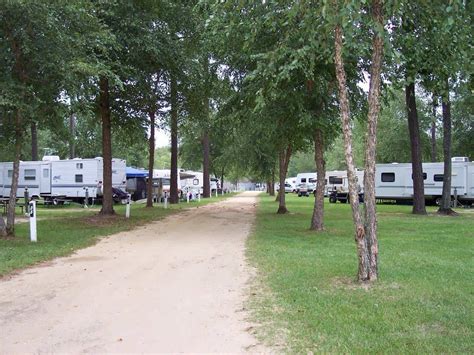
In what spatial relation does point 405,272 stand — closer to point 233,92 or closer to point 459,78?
point 459,78

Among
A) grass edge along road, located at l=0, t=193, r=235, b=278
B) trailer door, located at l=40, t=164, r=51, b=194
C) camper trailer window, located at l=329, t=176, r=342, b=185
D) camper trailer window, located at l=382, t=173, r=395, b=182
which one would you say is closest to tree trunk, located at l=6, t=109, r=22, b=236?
grass edge along road, located at l=0, t=193, r=235, b=278

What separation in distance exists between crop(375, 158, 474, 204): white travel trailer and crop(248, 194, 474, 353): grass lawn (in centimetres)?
2042

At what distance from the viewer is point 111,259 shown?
10.3 metres

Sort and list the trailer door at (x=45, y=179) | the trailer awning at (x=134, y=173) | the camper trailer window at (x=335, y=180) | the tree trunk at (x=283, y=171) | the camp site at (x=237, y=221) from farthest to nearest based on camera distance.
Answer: the camper trailer window at (x=335, y=180) < the trailer awning at (x=134, y=173) < the trailer door at (x=45, y=179) < the tree trunk at (x=283, y=171) < the camp site at (x=237, y=221)

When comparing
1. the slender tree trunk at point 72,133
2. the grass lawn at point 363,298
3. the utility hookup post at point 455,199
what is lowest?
the grass lawn at point 363,298

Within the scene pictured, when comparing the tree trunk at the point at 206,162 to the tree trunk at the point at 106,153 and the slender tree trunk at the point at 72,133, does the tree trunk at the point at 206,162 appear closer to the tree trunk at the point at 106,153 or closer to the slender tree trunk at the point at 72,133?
the slender tree trunk at the point at 72,133

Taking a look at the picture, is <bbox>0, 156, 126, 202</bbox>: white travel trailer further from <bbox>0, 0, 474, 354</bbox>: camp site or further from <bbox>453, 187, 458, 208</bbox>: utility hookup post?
<bbox>453, 187, 458, 208</bbox>: utility hookup post

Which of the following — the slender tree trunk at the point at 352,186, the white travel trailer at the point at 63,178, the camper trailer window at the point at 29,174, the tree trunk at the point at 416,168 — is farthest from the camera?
the camper trailer window at the point at 29,174

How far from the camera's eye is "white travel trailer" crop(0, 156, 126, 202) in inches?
1258

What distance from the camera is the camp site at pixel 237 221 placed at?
559cm

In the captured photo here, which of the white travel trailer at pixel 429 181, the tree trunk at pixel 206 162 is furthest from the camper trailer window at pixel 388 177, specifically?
the tree trunk at pixel 206 162

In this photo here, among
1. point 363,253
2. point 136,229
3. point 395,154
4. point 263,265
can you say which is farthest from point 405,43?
point 395,154

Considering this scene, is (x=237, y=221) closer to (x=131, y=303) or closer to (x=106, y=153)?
(x=106, y=153)

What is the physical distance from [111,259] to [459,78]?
7046 millimetres
